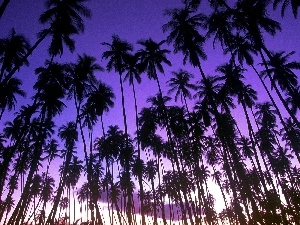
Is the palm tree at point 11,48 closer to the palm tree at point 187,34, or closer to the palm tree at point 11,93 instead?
the palm tree at point 11,93

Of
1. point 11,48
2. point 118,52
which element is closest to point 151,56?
point 118,52

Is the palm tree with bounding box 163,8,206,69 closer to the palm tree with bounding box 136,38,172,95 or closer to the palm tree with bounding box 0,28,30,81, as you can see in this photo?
the palm tree with bounding box 136,38,172,95

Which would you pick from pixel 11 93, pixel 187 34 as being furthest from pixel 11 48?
pixel 187 34

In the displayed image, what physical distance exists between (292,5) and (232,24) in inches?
291

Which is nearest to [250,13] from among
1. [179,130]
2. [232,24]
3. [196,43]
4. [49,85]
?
[232,24]

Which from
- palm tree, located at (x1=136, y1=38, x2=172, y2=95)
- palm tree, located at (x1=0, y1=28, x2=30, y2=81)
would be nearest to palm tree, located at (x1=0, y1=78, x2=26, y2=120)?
palm tree, located at (x1=0, y1=28, x2=30, y2=81)

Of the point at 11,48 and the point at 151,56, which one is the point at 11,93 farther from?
the point at 151,56

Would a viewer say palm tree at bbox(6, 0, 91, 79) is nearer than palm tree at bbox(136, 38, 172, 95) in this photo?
Yes

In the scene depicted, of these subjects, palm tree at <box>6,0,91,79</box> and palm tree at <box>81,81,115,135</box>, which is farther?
palm tree at <box>81,81,115,135</box>

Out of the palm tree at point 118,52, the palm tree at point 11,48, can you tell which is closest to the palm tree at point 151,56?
the palm tree at point 118,52

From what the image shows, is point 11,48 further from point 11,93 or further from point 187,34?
point 187,34

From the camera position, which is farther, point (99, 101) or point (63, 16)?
point (99, 101)

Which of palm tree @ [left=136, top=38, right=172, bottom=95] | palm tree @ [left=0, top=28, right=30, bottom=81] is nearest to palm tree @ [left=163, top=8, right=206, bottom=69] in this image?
palm tree @ [left=136, top=38, right=172, bottom=95]

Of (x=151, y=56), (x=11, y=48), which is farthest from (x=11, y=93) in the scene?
(x=151, y=56)
